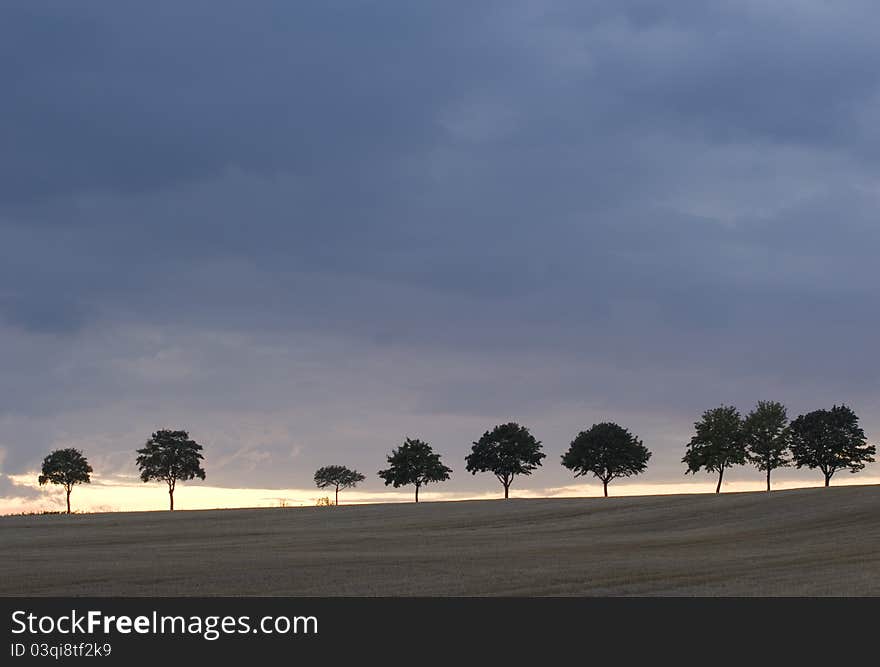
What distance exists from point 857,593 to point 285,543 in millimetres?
38650

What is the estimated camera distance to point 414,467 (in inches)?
5418

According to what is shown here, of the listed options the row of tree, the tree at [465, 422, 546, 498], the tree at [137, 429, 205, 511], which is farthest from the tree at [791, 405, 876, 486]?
the tree at [137, 429, 205, 511]

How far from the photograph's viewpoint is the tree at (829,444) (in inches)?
→ 5192

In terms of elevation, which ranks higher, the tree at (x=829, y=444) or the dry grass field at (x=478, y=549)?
the tree at (x=829, y=444)

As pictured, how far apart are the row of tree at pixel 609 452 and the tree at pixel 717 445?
12 centimetres

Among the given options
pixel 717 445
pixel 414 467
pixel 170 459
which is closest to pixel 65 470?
pixel 170 459

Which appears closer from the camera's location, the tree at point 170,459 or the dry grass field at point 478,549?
the dry grass field at point 478,549

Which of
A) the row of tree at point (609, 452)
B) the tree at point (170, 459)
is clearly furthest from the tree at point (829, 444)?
the tree at point (170, 459)

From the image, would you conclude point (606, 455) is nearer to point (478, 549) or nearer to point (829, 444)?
point (829, 444)

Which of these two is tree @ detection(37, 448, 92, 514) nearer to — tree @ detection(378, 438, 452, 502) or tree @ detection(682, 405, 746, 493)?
tree @ detection(378, 438, 452, 502)

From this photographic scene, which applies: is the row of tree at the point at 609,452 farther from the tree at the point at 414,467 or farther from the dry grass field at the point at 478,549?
the dry grass field at the point at 478,549
